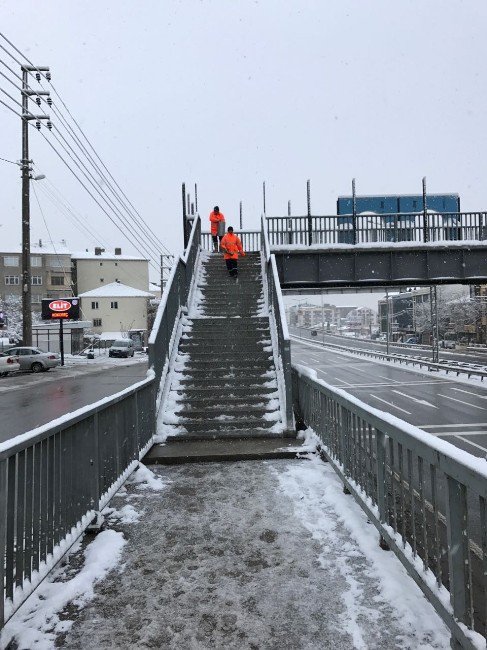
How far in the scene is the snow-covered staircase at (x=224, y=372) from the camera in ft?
25.5

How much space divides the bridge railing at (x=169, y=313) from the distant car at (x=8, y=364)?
18.9 m

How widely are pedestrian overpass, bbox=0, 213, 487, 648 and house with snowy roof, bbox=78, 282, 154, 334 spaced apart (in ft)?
209

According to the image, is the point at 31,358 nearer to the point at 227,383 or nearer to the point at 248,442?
the point at 227,383

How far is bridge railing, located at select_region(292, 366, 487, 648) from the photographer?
244cm

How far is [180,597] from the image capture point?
10.7 feet

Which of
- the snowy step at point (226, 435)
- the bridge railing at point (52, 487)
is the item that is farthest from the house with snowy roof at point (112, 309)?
the bridge railing at point (52, 487)

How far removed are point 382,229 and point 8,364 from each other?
73.5 feet

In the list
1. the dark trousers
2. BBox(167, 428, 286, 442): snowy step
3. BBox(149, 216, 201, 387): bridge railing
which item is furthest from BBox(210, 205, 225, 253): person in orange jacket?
BBox(167, 428, 286, 442): snowy step

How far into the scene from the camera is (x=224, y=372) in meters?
9.25

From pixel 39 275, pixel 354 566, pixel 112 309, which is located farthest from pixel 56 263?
pixel 354 566

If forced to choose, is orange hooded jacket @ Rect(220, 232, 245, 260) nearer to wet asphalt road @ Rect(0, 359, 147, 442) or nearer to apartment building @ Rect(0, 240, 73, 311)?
wet asphalt road @ Rect(0, 359, 147, 442)

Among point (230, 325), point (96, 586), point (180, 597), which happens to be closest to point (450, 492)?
point (180, 597)

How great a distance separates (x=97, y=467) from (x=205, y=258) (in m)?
12.1

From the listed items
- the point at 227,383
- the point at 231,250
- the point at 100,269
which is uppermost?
the point at 100,269
